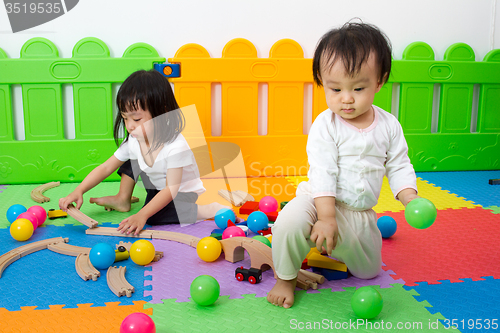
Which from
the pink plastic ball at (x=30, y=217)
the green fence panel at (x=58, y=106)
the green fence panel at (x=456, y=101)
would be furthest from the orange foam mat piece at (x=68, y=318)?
the green fence panel at (x=456, y=101)

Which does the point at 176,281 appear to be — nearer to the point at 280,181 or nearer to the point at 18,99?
the point at 280,181

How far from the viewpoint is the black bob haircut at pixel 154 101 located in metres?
1.35

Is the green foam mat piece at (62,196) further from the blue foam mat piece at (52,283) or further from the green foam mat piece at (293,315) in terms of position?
the green foam mat piece at (293,315)

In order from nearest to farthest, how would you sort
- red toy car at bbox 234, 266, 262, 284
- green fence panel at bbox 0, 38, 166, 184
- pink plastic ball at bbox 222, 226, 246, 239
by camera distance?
red toy car at bbox 234, 266, 262, 284 → pink plastic ball at bbox 222, 226, 246, 239 → green fence panel at bbox 0, 38, 166, 184

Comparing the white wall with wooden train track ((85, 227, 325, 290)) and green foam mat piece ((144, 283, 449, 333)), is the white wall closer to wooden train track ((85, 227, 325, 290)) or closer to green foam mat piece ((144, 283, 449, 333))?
wooden train track ((85, 227, 325, 290))

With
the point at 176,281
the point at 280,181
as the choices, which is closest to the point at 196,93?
the point at 280,181

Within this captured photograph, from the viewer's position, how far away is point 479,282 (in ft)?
3.26

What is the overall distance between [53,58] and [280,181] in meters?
1.10

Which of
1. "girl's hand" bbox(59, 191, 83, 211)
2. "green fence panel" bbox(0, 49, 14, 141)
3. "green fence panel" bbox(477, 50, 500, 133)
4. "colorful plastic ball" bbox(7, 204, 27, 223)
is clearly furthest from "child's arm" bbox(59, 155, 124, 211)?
"green fence panel" bbox(477, 50, 500, 133)

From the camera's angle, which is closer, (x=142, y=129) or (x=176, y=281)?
(x=176, y=281)

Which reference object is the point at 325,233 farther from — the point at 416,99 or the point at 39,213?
the point at 416,99

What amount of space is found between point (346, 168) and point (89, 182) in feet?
2.99

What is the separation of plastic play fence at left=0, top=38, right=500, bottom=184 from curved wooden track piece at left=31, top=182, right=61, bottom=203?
0.25 ft

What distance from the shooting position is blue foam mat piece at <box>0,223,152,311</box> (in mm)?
913
